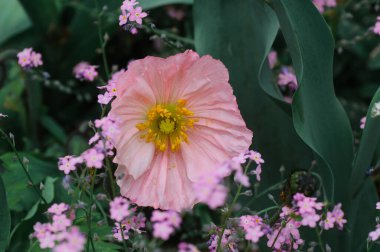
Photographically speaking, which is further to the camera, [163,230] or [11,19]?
[11,19]

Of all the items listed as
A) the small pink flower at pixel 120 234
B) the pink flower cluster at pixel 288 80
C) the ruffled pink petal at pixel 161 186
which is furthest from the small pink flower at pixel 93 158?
the pink flower cluster at pixel 288 80

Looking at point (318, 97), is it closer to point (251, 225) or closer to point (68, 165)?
point (251, 225)

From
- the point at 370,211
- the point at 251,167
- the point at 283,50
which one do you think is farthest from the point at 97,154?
the point at 283,50

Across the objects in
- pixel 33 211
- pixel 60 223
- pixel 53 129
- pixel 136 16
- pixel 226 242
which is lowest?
pixel 53 129

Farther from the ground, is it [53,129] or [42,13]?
[42,13]

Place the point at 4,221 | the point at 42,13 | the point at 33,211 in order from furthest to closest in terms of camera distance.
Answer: the point at 42,13
the point at 33,211
the point at 4,221

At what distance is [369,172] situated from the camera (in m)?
1.07

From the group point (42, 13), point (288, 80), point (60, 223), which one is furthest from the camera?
point (42, 13)

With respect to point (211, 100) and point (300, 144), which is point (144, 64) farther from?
point (300, 144)

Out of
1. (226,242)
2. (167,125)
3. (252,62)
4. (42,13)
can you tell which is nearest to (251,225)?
(226,242)

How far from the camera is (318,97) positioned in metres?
1.10

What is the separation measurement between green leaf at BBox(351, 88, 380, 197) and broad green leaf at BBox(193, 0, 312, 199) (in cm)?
11

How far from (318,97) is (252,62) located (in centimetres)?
13

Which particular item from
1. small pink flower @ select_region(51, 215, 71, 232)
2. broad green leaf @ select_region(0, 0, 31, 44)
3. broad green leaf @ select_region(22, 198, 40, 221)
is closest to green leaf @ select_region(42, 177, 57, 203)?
broad green leaf @ select_region(22, 198, 40, 221)
